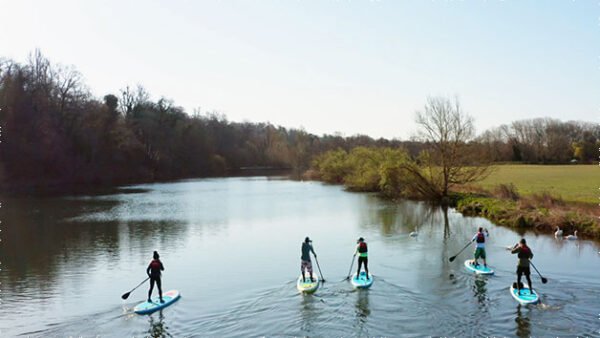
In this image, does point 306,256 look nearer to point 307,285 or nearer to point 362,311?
point 307,285

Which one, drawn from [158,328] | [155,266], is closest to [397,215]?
[155,266]

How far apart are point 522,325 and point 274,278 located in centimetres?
903

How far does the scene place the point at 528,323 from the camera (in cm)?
1241

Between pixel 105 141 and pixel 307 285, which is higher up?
pixel 105 141

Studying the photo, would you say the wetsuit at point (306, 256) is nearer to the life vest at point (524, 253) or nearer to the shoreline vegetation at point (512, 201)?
the life vest at point (524, 253)

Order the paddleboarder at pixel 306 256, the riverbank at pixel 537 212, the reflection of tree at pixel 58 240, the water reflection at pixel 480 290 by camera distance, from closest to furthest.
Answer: the water reflection at pixel 480 290 → the paddleboarder at pixel 306 256 → the reflection of tree at pixel 58 240 → the riverbank at pixel 537 212

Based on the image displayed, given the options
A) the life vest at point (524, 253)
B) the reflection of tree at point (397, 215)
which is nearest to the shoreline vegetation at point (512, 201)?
the reflection of tree at point (397, 215)

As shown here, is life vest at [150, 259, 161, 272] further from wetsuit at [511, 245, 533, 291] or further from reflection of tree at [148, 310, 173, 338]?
wetsuit at [511, 245, 533, 291]

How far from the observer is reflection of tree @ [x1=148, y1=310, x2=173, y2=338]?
Answer: 40.7ft

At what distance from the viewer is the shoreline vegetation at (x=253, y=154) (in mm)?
39500

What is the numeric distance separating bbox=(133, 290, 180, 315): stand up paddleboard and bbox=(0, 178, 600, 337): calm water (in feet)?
0.74

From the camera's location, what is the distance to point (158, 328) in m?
12.9

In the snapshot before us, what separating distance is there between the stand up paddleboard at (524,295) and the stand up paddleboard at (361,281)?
4650 millimetres

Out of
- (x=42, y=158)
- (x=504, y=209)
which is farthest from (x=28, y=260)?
(x=42, y=158)
